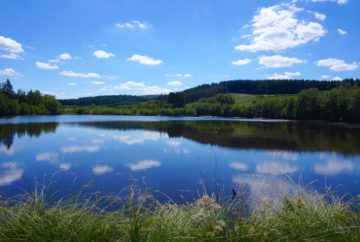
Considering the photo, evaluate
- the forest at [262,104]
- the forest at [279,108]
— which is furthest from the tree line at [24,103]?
the forest at [279,108]

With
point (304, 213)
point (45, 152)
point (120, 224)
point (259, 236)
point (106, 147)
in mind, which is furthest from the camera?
point (106, 147)

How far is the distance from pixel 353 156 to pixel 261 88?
167 m

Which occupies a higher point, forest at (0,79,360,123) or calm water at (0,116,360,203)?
forest at (0,79,360,123)

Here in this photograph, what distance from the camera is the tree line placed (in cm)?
11375

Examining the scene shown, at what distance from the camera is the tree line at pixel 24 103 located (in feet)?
373

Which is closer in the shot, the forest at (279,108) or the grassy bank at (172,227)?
the grassy bank at (172,227)

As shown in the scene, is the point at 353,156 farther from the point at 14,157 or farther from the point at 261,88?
the point at 261,88

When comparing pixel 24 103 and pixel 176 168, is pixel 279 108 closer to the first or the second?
A: pixel 24 103

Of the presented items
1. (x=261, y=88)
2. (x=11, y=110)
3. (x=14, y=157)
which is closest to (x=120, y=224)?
(x=14, y=157)

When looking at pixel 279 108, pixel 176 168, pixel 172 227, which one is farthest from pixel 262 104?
pixel 172 227

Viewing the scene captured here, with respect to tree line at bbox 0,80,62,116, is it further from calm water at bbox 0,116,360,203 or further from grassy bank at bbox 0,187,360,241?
grassy bank at bbox 0,187,360,241

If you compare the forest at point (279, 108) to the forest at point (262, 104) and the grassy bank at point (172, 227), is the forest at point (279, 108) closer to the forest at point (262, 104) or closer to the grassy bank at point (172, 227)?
the forest at point (262, 104)

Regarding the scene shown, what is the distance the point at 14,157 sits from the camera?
26.6m

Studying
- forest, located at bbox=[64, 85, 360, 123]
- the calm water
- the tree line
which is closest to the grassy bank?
the calm water
